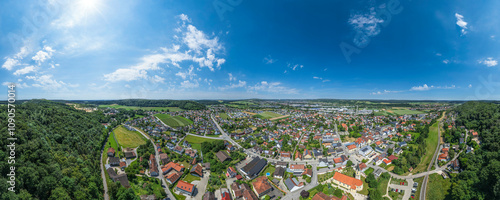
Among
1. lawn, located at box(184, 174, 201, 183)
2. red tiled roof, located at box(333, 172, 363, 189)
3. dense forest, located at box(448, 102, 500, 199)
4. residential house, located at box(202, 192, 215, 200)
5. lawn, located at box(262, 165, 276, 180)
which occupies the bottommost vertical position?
lawn, located at box(184, 174, 201, 183)

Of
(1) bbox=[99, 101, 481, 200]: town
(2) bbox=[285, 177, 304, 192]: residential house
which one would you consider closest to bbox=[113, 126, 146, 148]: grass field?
(1) bbox=[99, 101, 481, 200]: town

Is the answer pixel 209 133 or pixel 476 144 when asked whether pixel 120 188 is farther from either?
pixel 476 144

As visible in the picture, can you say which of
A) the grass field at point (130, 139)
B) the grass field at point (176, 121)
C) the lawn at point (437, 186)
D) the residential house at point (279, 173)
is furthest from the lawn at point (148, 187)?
the grass field at point (176, 121)

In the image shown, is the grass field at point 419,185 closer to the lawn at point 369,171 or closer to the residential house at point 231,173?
the lawn at point 369,171

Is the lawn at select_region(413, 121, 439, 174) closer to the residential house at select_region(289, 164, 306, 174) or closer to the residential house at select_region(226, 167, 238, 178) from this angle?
the residential house at select_region(289, 164, 306, 174)

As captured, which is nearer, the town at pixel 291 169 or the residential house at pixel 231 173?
the town at pixel 291 169

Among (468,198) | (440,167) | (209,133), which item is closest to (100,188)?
(209,133)
